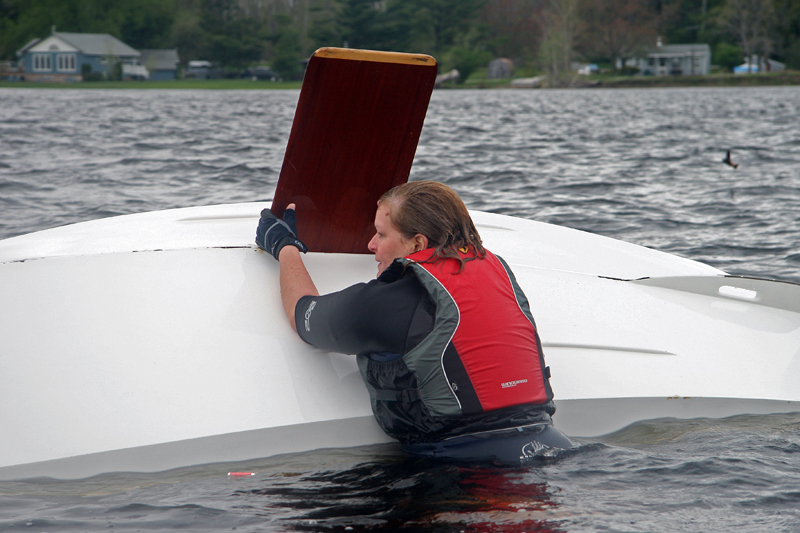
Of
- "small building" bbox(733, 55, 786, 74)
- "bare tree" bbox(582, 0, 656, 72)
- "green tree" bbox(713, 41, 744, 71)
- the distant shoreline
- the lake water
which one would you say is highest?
"bare tree" bbox(582, 0, 656, 72)

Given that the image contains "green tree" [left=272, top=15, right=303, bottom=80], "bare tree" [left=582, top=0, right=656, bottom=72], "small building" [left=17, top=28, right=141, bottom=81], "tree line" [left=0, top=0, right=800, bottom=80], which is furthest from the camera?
"bare tree" [left=582, top=0, right=656, bottom=72]

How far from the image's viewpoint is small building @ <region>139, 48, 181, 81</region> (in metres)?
76.9

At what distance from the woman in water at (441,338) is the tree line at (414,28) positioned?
71.1 meters

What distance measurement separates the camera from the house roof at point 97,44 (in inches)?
2867

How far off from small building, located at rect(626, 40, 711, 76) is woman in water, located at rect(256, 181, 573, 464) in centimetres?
8493

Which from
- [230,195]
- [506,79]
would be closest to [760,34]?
[506,79]

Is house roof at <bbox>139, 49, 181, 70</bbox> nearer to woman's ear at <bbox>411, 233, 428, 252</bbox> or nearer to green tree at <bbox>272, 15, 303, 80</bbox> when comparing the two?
green tree at <bbox>272, 15, 303, 80</bbox>

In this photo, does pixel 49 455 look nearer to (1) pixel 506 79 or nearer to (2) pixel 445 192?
(2) pixel 445 192

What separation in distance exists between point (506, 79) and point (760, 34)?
25.5 metres

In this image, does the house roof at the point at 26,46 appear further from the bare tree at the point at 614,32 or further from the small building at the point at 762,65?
the small building at the point at 762,65

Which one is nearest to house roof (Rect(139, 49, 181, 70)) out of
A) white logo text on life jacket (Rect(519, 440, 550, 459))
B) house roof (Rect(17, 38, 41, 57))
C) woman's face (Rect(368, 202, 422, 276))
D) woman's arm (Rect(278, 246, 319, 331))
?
house roof (Rect(17, 38, 41, 57))

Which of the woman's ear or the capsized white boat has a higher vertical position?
the woman's ear

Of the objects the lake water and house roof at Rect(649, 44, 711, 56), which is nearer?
the lake water

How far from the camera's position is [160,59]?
256 ft
